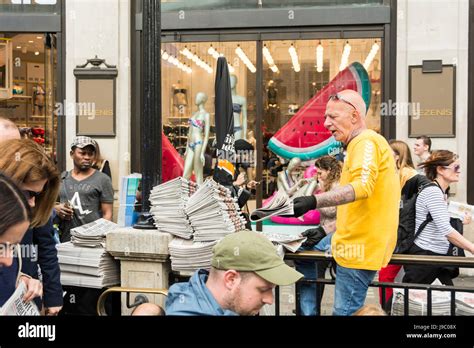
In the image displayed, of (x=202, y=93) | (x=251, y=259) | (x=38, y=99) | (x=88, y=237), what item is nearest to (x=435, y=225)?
(x=88, y=237)

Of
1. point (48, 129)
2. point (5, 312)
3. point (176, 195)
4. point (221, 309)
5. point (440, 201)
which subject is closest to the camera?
point (5, 312)

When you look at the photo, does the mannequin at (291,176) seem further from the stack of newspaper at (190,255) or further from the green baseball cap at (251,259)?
→ the green baseball cap at (251,259)

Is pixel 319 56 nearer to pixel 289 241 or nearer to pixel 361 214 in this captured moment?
pixel 289 241

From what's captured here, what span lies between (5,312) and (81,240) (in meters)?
2.57

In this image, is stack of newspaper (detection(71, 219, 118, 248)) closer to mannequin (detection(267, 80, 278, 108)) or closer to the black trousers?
the black trousers

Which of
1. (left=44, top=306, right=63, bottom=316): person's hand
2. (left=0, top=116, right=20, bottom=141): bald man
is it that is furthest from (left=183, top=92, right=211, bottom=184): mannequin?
(left=44, top=306, right=63, bottom=316): person's hand

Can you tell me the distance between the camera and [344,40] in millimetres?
11172

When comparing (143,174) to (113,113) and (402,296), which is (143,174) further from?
(113,113)

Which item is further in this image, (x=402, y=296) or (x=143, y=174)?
(x=143, y=174)

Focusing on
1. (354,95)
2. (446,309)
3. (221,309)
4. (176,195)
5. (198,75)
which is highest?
(198,75)

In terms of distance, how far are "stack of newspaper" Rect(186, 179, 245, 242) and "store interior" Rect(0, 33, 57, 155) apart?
745cm

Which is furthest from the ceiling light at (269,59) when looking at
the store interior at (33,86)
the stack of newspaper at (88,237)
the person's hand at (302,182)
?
the stack of newspaper at (88,237)
